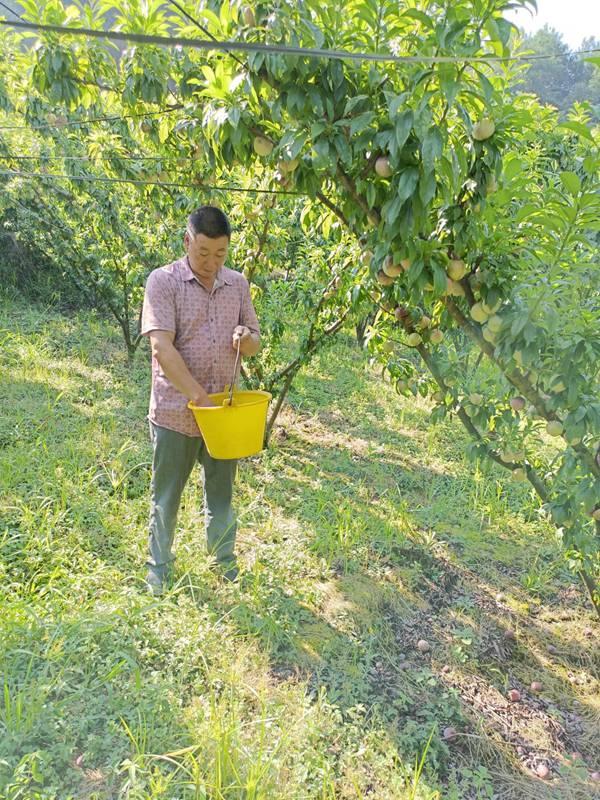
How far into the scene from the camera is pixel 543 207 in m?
1.34

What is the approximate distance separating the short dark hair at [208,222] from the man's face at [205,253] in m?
0.01

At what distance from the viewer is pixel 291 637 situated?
1.97 m

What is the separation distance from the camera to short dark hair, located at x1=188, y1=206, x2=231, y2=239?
5.78ft

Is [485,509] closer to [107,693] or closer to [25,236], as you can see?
[107,693]

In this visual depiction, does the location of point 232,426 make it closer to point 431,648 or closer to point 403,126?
point 403,126

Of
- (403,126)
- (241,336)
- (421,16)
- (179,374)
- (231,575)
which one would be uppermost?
(421,16)

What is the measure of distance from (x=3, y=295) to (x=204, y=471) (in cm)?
516

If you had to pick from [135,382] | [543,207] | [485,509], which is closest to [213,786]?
[543,207]

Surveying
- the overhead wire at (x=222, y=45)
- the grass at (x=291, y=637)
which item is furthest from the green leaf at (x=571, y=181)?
the grass at (x=291, y=637)

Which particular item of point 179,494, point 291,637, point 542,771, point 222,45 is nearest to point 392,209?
point 222,45

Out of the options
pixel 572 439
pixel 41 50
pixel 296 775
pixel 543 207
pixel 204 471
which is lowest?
pixel 296 775

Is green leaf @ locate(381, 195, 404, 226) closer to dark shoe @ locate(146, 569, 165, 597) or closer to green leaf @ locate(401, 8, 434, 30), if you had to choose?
green leaf @ locate(401, 8, 434, 30)

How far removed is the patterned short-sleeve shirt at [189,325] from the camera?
182 cm

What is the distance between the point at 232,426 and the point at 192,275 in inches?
21.6
